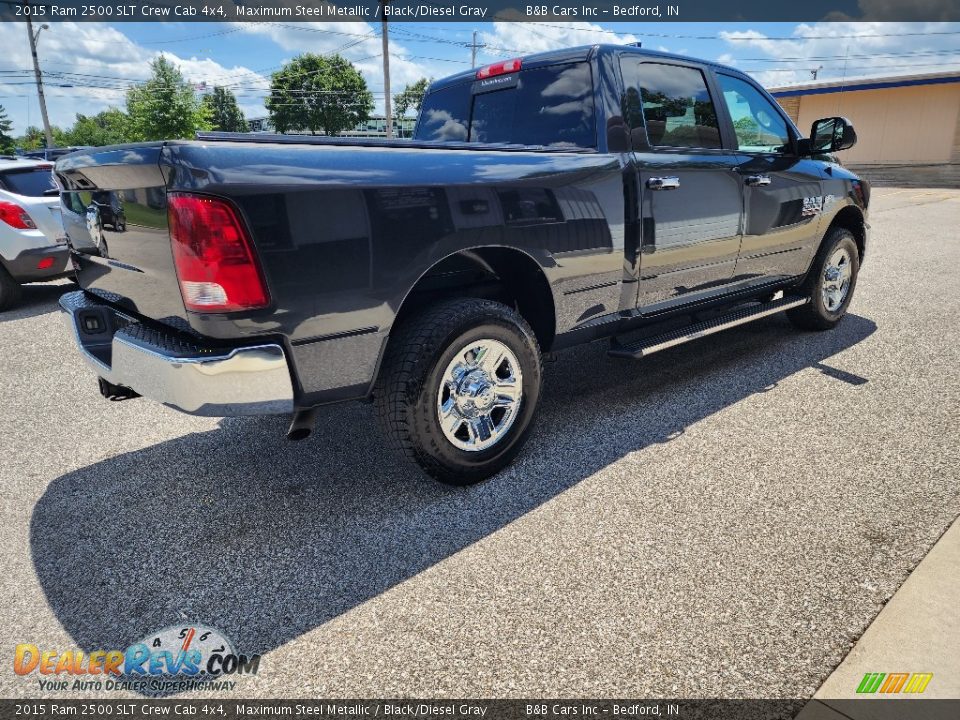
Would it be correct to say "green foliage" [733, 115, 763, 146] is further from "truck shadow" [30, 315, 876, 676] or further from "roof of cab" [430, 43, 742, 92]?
"truck shadow" [30, 315, 876, 676]

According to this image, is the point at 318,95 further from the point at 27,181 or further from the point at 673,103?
the point at 673,103

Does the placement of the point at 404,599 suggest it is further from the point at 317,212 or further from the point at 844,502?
the point at 844,502

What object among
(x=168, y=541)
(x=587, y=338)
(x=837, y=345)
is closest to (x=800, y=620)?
(x=587, y=338)

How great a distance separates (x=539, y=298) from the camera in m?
3.32

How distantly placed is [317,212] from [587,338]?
1668 mm

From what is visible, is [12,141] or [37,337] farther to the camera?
[12,141]

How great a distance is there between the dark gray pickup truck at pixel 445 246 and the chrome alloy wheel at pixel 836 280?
98 centimetres

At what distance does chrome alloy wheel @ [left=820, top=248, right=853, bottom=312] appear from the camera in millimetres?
5198

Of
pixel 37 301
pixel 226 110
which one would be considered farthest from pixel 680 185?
pixel 226 110

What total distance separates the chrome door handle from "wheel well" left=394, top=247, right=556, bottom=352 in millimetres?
834

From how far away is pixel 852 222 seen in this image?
5305 millimetres

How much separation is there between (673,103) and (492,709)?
10.9 feet

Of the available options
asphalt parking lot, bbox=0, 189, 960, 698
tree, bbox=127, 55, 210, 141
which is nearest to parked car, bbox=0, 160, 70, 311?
asphalt parking lot, bbox=0, 189, 960, 698

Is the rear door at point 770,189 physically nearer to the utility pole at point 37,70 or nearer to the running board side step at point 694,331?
the running board side step at point 694,331
